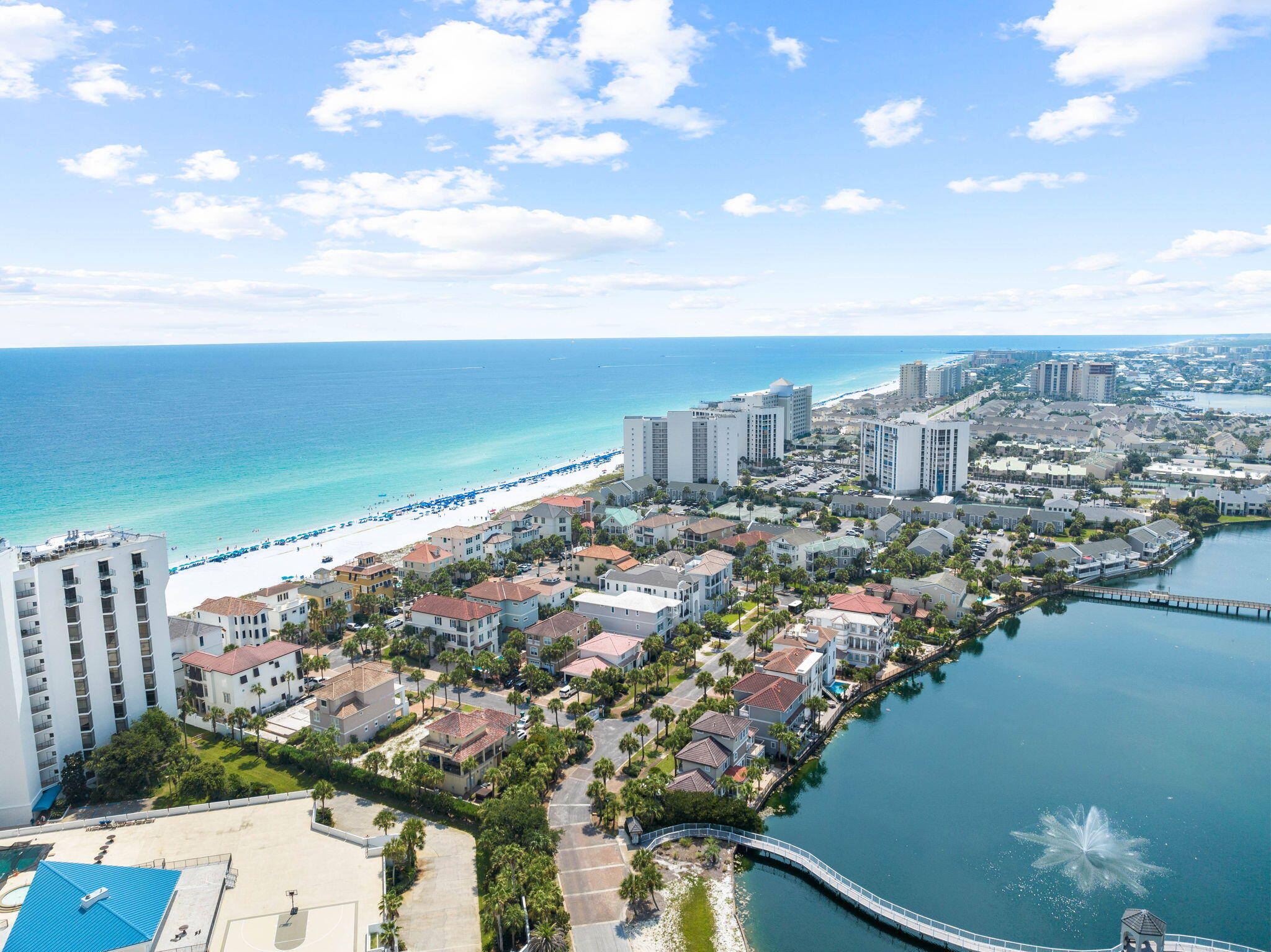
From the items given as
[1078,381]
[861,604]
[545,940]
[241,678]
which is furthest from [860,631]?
[1078,381]

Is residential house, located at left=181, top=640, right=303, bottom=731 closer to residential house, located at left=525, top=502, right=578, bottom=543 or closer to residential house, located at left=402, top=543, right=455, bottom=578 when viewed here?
residential house, located at left=402, top=543, right=455, bottom=578

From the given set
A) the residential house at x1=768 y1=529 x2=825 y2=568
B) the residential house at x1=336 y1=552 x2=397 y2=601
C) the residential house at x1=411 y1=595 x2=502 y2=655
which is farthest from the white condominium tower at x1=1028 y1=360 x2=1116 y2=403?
the residential house at x1=411 y1=595 x2=502 y2=655

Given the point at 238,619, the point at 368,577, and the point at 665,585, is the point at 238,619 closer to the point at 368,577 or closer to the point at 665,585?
the point at 368,577

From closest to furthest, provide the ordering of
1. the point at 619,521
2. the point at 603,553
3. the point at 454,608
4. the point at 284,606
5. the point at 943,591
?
1. the point at 454,608
2. the point at 284,606
3. the point at 943,591
4. the point at 603,553
5. the point at 619,521

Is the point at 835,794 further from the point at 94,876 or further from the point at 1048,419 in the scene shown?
the point at 1048,419

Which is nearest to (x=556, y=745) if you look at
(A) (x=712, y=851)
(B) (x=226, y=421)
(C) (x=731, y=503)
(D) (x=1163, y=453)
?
→ (A) (x=712, y=851)

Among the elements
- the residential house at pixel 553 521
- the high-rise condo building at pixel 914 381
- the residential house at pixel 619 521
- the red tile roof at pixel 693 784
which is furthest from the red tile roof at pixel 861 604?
the high-rise condo building at pixel 914 381
